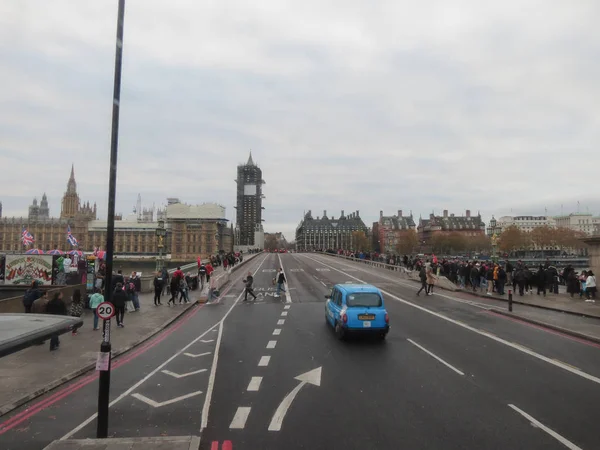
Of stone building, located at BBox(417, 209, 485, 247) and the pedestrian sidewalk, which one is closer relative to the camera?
the pedestrian sidewalk

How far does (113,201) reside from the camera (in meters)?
7.10

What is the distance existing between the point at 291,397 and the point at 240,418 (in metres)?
1.30

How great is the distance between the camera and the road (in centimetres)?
654

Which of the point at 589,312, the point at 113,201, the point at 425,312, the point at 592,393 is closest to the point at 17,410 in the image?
the point at 113,201

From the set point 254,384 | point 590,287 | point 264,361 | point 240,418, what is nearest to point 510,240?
point 590,287

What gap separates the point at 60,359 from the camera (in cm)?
1109

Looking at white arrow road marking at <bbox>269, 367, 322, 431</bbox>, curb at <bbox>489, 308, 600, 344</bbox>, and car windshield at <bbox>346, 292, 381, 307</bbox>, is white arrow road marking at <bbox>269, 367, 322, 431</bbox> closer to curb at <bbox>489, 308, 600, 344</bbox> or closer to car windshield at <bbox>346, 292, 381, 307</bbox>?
car windshield at <bbox>346, 292, 381, 307</bbox>

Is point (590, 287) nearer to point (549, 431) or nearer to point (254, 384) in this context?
point (549, 431)

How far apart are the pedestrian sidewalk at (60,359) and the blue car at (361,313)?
22.2 feet

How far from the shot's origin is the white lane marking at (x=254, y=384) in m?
8.66

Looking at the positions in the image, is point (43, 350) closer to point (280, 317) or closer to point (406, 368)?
point (280, 317)

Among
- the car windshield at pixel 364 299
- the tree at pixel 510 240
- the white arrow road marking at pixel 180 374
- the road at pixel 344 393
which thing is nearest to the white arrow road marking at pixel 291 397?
the road at pixel 344 393

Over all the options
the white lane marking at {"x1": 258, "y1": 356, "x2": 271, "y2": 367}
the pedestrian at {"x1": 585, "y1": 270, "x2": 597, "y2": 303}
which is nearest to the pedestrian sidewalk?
the white lane marking at {"x1": 258, "y1": 356, "x2": 271, "y2": 367}

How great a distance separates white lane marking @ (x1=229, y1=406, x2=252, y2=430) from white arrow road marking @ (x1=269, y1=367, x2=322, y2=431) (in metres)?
0.50
